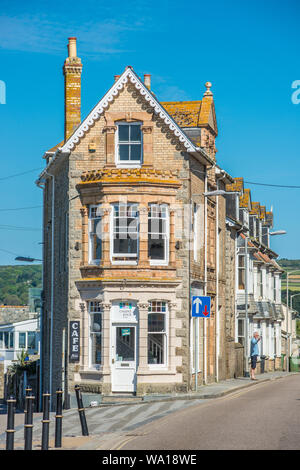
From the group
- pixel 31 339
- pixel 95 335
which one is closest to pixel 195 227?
pixel 95 335

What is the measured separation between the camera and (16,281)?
186 meters

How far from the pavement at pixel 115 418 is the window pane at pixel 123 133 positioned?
936 centimetres

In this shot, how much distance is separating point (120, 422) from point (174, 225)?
10.0m

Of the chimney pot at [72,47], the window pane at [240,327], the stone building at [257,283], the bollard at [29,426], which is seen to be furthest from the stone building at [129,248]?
the window pane at [240,327]

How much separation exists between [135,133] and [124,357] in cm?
818

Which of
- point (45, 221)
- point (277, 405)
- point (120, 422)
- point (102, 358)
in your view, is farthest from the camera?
point (45, 221)

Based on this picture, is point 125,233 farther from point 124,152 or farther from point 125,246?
point 124,152

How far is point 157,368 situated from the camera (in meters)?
29.1

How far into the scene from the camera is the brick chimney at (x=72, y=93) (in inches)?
1319

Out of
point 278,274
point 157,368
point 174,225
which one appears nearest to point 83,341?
point 157,368

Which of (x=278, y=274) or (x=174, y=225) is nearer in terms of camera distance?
(x=174, y=225)

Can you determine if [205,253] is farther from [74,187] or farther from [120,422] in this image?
[120,422]

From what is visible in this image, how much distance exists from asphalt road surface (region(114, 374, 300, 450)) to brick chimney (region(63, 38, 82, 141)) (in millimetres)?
13599

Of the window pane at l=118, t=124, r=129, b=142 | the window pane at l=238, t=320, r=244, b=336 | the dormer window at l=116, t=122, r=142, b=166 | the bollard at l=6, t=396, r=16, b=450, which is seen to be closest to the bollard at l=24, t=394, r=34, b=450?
the bollard at l=6, t=396, r=16, b=450
